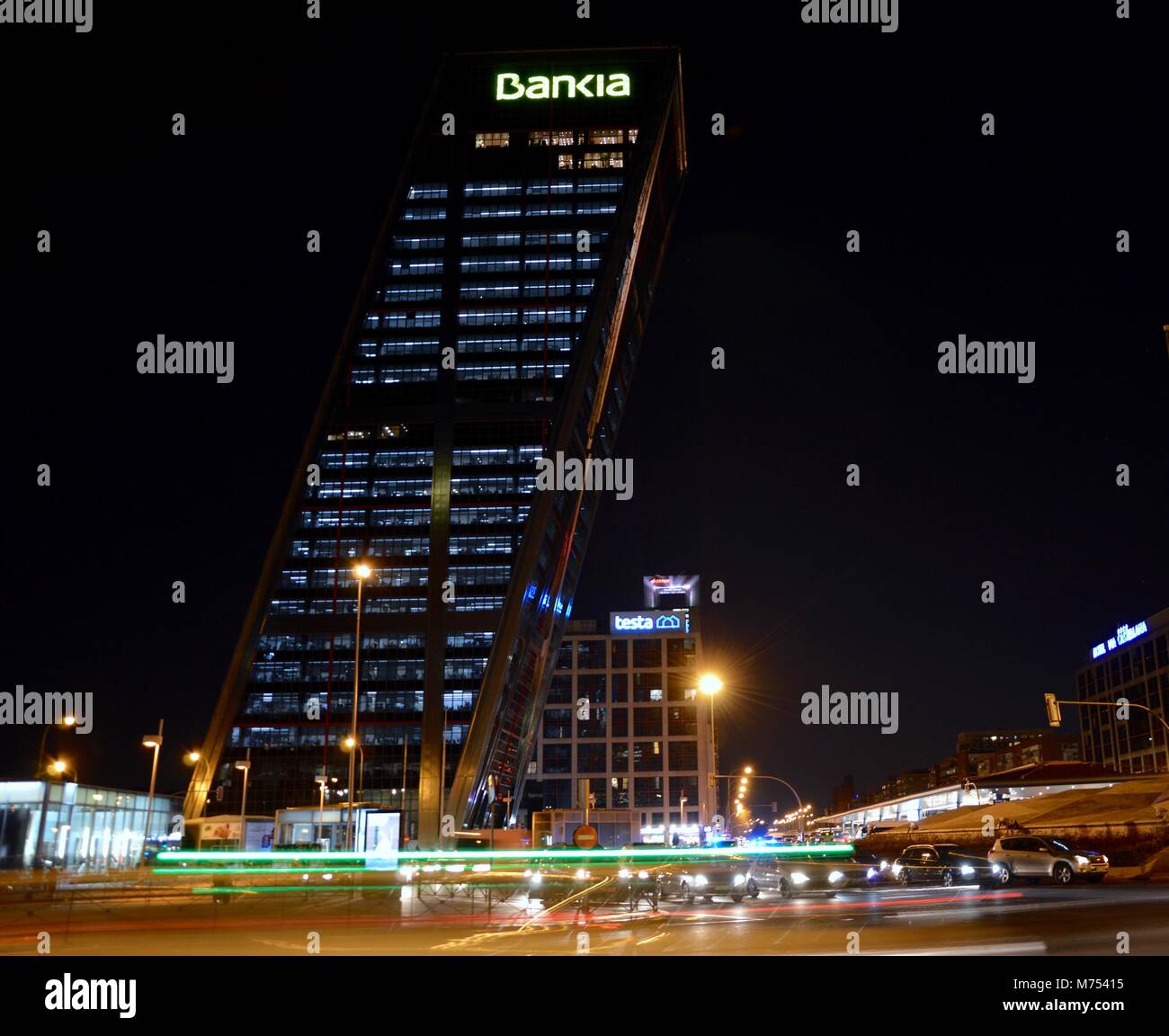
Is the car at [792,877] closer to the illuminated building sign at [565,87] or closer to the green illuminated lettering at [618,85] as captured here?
the green illuminated lettering at [618,85]

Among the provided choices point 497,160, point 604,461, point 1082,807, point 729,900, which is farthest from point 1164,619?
point 729,900

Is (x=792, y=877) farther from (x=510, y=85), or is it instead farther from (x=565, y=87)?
(x=510, y=85)

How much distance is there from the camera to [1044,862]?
36.8 m

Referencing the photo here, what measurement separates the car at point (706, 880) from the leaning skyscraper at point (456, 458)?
91.0 m

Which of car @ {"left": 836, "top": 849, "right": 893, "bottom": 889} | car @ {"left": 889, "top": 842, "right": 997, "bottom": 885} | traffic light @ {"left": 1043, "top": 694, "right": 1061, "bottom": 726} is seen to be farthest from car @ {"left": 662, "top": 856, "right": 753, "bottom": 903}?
traffic light @ {"left": 1043, "top": 694, "right": 1061, "bottom": 726}

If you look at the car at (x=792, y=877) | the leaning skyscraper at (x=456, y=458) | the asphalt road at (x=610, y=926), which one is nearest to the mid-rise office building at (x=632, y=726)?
the leaning skyscraper at (x=456, y=458)

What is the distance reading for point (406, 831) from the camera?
114 metres

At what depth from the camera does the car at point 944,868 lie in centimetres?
3519

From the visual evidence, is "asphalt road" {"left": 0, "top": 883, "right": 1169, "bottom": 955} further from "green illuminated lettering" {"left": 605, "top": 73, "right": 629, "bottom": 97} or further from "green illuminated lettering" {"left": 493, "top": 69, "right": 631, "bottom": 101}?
"green illuminated lettering" {"left": 493, "top": 69, "right": 631, "bottom": 101}

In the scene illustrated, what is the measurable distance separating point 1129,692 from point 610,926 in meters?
148
